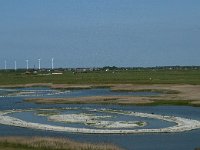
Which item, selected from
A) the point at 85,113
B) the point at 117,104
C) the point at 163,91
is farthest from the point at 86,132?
the point at 163,91

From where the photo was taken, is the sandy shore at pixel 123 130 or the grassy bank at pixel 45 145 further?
the sandy shore at pixel 123 130

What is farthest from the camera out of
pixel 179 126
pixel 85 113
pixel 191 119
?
pixel 85 113

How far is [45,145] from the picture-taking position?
32.4 metres

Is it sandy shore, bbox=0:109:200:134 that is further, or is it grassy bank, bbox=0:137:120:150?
sandy shore, bbox=0:109:200:134

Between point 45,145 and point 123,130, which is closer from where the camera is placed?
point 45,145

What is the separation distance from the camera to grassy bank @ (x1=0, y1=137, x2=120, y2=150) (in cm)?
3156

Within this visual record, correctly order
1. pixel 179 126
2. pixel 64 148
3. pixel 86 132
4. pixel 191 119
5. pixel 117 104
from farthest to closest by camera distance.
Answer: pixel 117 104 → pixel 191 119 → pixel 179 126 → pixel 86 132 → pixel 64 148

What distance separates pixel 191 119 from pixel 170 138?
1117 cm

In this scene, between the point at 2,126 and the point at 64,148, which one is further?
the point at 2,126

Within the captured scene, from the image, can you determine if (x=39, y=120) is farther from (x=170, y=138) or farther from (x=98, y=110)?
(x=170, y=138)

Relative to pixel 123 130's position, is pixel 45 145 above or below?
above

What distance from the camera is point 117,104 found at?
66.5 meters

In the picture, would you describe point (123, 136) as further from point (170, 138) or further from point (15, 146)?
point (15, 146)

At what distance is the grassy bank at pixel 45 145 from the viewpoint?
31.6 meters
